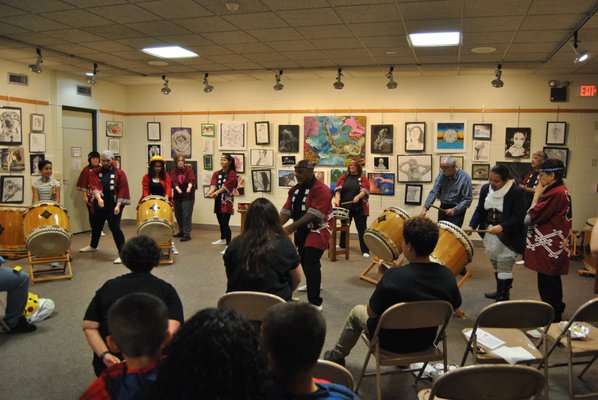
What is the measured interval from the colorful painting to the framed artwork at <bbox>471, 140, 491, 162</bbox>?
1.95m

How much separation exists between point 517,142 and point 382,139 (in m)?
2.30

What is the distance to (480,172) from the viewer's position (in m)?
8.34

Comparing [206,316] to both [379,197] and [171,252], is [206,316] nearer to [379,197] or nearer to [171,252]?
[171,252]

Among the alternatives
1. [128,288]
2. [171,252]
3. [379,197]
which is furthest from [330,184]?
[128,288]

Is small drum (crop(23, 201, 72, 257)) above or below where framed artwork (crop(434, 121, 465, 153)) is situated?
below

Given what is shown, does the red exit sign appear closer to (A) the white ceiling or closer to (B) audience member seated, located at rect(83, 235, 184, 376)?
(A) the white ceiling

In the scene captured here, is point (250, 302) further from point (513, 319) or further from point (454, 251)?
point (454, 251)

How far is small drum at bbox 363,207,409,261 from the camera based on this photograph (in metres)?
5.05

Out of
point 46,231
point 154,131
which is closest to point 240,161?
point 154,131

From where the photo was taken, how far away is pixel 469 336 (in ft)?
9.89

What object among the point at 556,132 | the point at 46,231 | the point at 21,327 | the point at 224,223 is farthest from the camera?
the point at 224,223

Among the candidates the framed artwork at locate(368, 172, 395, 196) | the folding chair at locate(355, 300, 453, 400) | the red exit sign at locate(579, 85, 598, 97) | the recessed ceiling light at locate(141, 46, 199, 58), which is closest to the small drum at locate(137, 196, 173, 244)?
the recessed ceiling light at locate(141, 46, 199, 58)

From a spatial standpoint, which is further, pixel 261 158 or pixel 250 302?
pixel 261 158

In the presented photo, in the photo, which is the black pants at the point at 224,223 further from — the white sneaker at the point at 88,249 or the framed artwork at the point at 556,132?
the framed artwork at the point at 556,132
